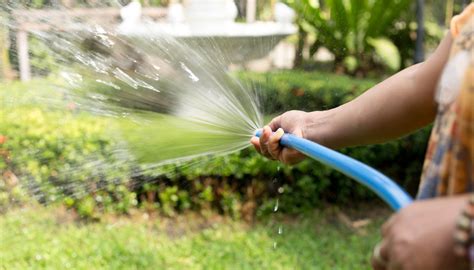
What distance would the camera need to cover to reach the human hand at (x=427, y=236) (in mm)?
953

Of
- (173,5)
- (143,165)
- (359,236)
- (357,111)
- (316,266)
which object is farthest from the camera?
(173,5)

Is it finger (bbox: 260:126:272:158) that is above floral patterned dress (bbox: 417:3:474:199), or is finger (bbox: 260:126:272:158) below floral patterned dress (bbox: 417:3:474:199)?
below

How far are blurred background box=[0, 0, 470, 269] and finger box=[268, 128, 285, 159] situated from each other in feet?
4.84

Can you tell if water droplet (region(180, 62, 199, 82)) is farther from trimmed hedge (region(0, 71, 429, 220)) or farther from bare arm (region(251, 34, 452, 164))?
trimmed hedge (region(0, 71, 429, 220))

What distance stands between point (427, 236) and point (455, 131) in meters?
0.19

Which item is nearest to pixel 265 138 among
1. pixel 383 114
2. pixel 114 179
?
pixel 383 114

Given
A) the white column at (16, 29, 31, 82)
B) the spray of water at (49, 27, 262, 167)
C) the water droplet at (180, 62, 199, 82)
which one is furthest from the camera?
the white column at (16, 29, 31, 82)

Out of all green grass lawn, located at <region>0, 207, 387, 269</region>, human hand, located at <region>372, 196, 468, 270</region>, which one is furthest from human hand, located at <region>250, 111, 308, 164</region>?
green grass lawn, located at <region>0, 207, 387, 269</region>

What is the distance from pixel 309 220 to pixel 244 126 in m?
2.45

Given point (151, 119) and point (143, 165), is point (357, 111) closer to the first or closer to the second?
point (151, 119)

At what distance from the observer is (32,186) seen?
4.62 m

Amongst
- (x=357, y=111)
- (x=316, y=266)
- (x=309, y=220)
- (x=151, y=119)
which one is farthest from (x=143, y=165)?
(x=357, y=111)

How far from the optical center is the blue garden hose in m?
1.12

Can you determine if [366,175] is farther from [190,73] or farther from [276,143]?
[190,73]
